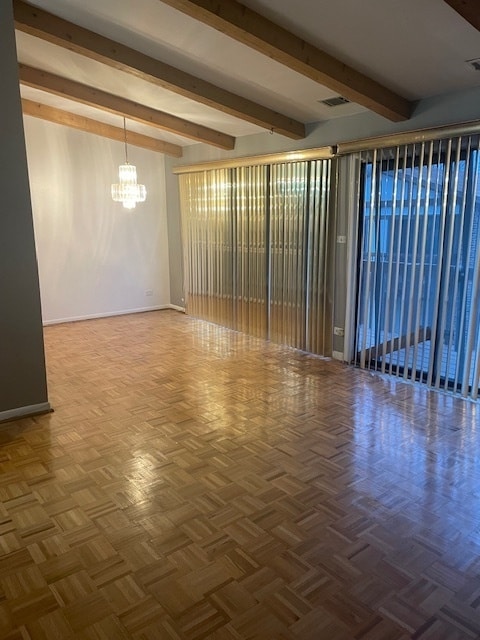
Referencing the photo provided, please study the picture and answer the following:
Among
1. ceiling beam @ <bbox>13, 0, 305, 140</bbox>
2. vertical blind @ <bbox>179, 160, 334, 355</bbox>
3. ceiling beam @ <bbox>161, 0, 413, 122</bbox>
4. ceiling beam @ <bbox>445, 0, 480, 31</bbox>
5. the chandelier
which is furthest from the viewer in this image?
the chandelier

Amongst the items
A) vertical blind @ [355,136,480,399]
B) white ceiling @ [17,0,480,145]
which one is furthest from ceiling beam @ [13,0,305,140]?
vertical blind @ [355,136,480,399]

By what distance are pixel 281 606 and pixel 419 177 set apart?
341cm

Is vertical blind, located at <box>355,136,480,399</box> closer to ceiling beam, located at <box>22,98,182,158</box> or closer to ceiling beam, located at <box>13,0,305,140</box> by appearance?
ceiling beam, located at <box>13,0,305,140</box>

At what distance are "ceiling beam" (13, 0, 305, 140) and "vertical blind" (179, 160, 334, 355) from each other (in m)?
0.63

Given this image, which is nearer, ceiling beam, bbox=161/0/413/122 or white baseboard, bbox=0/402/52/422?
ceiling beam, bbox=161/0/413/122

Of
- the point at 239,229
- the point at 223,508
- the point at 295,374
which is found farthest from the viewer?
the point at 239,229

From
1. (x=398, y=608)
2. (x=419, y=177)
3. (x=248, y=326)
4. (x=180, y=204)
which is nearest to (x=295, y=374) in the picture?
(x=248, y=326)

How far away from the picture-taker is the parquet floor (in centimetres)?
181

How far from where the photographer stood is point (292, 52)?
321 cm

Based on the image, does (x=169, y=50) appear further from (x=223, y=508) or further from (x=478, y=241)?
(x=223, y=508)

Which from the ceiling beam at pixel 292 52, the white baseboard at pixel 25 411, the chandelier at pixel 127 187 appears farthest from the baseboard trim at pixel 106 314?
the ceiling beam at pixel 292 52

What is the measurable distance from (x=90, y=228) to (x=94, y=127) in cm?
139

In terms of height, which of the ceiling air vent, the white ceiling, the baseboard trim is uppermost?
the white ceiling

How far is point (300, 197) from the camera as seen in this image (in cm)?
512
